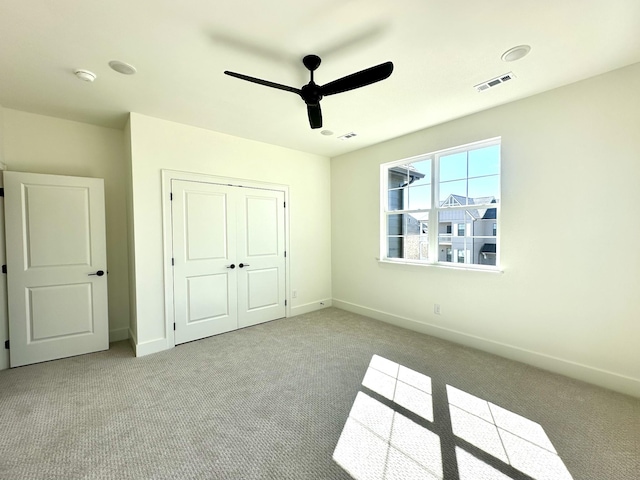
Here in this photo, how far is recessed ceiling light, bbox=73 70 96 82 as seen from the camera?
2.29 meters

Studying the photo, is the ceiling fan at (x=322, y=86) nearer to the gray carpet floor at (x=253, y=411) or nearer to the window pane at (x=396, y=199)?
the window pane at (x=396, y=199)

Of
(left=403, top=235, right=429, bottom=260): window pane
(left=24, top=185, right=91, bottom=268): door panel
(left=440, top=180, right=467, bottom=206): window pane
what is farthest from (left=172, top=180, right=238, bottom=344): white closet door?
(left=440, top=180, right=467, bottom=206): window pane

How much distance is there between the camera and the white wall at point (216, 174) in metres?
3.18

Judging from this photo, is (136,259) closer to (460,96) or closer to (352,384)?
(352,384)

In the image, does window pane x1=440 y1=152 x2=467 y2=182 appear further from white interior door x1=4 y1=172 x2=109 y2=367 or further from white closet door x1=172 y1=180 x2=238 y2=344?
white interior door x1=4 y1=172 x2=109 y2=367

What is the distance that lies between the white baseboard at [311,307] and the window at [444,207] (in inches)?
57.7

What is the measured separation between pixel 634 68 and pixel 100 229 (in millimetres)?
5483

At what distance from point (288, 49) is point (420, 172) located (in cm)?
253

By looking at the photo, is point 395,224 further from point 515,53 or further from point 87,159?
point 87,159

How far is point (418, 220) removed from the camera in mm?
3939

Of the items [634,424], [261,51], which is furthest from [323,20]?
[634,424]

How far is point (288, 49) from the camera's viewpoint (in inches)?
81.7

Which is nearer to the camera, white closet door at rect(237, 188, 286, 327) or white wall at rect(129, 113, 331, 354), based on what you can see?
white wall at rect(129, 113, 331, 354)

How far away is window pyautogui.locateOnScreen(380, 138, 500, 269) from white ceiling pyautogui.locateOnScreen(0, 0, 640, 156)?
658 millimetres
